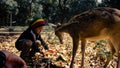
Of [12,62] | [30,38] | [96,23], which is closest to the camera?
[12,62]

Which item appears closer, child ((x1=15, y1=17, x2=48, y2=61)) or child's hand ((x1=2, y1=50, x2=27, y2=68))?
child's hand ((x1=2, y1=50, x2=27, y2=68))

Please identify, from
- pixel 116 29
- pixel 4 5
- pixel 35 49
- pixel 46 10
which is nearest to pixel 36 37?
pixel 35 49

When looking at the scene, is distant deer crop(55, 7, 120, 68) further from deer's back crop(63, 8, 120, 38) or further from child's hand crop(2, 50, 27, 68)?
child's hand crop(2, 50, 27, 68)

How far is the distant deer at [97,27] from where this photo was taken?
28.4ft

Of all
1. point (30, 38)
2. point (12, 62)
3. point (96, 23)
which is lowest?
point (30, 38)

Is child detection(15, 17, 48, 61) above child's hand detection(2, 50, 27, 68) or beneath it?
beneath

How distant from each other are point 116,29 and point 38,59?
7.58 feet

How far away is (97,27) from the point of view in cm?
902

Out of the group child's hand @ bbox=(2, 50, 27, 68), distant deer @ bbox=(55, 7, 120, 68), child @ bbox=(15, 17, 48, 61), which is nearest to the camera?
child's hand @ bbox=(2, 50, 27, 68)

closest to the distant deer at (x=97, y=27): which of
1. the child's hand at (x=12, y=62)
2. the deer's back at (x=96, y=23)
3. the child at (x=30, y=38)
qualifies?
the deer's back at (x=96, y=23)

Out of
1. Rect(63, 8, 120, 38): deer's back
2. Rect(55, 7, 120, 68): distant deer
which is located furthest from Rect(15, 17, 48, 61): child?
Rect(63, 8, 120, 38): deer's back

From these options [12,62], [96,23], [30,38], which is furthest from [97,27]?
[12,62]

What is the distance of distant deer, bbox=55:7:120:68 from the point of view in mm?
8664

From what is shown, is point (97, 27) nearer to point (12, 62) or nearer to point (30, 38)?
point (30, 38)
